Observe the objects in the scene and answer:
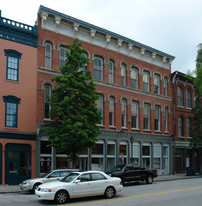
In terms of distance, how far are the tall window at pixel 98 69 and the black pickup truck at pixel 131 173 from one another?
932cm

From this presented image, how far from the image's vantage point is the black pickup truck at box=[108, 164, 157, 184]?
69.3ft

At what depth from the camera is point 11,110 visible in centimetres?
2194

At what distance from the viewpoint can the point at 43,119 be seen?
23.3m

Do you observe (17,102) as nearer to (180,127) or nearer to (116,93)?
(116,93)

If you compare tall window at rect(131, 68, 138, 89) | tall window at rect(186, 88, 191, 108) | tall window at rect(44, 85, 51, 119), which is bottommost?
tall window at rect(44, 85, 51, 119)

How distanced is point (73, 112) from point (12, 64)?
6.13m

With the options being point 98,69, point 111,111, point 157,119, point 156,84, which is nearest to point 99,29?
point 98,69

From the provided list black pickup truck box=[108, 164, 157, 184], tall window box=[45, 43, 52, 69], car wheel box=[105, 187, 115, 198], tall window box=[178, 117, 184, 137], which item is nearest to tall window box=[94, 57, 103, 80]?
tall window box=[45, 43, 52, 69]

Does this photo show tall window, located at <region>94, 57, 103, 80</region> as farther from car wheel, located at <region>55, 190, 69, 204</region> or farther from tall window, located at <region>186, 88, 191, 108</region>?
car wheel, located at <region>55, 190, 69, 204</region>

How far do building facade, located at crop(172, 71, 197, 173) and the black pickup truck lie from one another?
12.6 meters

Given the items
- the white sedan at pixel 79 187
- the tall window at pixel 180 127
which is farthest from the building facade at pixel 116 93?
the white sedan at pixel 79 187

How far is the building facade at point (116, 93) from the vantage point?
24000mm

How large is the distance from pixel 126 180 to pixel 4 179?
8.41m

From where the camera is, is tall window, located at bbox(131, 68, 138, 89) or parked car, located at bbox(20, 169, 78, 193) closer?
parked car, located at bbox(20, 169, 78, 193)
